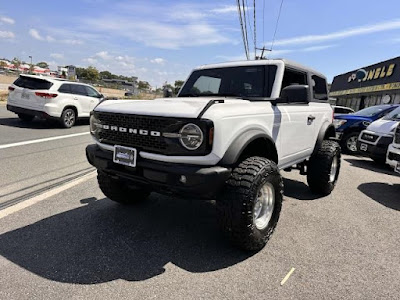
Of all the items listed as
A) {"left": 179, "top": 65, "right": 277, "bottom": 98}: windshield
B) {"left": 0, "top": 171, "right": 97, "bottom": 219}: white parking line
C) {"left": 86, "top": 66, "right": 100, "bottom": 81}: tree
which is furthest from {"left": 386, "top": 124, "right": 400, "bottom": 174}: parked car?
{"left": 86, "top": 66, "right": 100, "bottom": 81}: tree

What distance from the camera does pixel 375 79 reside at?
89.0 ft

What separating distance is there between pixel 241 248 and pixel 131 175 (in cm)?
129

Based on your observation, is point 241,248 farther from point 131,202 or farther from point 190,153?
point 131,202

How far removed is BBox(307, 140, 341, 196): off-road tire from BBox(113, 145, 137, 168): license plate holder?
10.4 ft

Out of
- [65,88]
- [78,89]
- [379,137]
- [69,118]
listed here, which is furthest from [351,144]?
[65,88]

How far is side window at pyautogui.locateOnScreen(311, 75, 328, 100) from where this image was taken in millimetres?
5222

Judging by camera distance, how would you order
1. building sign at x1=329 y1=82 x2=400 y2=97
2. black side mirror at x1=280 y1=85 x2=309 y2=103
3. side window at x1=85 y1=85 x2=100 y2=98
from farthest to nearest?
building sign at x1=329 y1=82 x2=400 y2=97
side window at x1=85 y1=85 x2=100 y2=98
black side mirror at x1=280 y1=85 x2=309 y2=103

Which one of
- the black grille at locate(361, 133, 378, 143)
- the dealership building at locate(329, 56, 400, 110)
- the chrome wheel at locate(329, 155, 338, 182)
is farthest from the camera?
the dealership building at locate(329, 56, 400, 110)

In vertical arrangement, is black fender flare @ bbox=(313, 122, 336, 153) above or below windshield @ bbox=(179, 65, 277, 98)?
below

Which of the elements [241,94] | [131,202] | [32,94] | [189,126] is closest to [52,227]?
[131,202]

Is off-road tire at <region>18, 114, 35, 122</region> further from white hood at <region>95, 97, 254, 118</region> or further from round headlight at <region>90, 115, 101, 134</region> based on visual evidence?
white hood at <region>95, 97, 254, 118</region>

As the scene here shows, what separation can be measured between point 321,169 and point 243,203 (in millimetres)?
2608

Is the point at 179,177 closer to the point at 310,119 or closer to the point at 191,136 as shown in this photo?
the point at 191,136

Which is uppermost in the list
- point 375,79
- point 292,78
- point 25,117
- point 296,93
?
point 375,79
